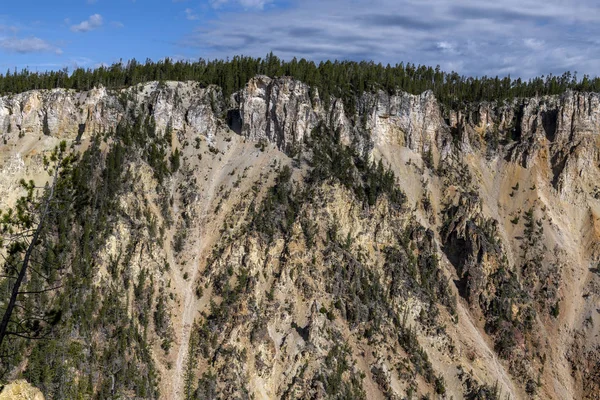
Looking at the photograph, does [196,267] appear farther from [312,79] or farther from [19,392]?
[19,392]

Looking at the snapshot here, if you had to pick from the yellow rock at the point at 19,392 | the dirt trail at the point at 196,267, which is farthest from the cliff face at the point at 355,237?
the yellow rock at the point at 19,392

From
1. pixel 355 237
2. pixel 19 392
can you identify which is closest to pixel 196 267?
pixel 355 237

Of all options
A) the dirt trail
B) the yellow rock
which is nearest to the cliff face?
the dirt trail

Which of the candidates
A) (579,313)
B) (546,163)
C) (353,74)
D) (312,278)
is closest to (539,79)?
A: (546,163)

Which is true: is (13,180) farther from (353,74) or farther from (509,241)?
(509,241)

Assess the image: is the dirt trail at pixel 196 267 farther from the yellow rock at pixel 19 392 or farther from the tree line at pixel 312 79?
the yellow rock at pixel 19 392
